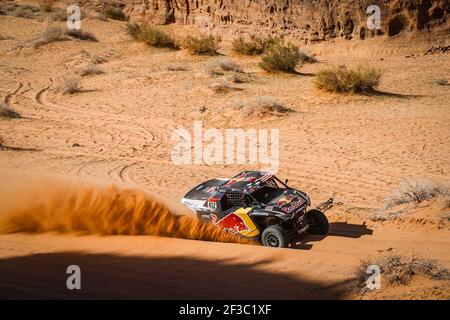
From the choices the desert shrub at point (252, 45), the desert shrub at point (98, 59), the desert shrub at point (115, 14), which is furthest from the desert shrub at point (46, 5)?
the desert shrub at point (252, 45)

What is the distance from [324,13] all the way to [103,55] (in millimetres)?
10643

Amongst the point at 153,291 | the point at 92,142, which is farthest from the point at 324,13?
the point at 153,291

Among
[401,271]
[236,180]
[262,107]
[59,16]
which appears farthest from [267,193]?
[59,16]

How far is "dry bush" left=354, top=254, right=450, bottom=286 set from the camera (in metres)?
7.35

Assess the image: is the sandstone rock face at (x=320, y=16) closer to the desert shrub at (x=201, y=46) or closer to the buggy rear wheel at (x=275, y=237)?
the desert shrub at (x=201, y=46)

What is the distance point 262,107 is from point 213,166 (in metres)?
3.97

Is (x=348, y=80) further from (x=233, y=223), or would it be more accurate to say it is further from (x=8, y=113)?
(x=8, y=113)

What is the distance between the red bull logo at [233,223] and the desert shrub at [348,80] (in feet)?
33.3

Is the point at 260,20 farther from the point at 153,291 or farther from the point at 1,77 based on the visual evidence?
the point at 153,291

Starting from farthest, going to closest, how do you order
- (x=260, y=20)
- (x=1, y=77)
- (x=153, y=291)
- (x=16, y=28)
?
(x=16, y=28) → (x=260, y=20) → (x=1, y=77) → (x=153, y=291)

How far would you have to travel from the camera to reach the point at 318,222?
1017cm

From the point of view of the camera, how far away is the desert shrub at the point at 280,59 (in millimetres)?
22344

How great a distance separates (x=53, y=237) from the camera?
996 cm
